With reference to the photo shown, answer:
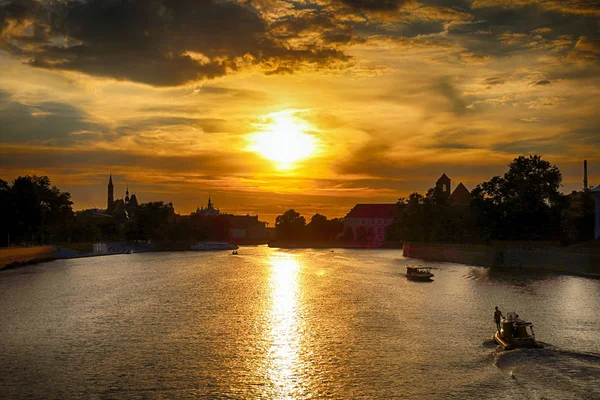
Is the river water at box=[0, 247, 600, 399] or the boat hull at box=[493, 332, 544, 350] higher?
the boat hull at box=[493, 332, 544, 350]

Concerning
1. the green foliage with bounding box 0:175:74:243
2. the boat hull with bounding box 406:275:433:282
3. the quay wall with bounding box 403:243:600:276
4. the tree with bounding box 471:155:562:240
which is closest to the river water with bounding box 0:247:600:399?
the quay wall with bounding box 403:243:600:276

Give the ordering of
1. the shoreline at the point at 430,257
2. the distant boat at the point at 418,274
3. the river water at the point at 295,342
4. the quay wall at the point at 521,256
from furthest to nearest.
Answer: the distant boat at the point at 418,274 → the shoreline at the point at 430,257 → the quay wall at the point at 521,256 → the river water at the point at 295,342

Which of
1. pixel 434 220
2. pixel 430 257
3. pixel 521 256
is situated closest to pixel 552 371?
pixel 521 256

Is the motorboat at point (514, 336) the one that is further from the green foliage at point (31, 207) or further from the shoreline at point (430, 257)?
the green foliage at point (31, 207)

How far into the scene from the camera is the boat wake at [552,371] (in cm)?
2856

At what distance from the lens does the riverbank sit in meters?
108

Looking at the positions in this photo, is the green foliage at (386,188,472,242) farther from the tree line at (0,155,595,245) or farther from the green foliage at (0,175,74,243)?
the green foliage at (0,175,74,243)

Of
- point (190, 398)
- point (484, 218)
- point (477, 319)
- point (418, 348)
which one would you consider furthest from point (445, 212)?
point (190, 398)

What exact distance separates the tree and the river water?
105 feet

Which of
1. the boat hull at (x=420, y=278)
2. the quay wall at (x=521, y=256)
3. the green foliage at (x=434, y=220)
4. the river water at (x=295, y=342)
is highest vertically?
the green foliage at (x=434, y=220)

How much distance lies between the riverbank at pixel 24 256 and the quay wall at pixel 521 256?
80.9 m

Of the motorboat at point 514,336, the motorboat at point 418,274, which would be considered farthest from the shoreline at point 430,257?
the motorboat at point 514,336

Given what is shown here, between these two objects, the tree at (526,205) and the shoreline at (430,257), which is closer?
the shoreline at (430,257)

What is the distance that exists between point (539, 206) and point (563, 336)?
7079 centimetres
